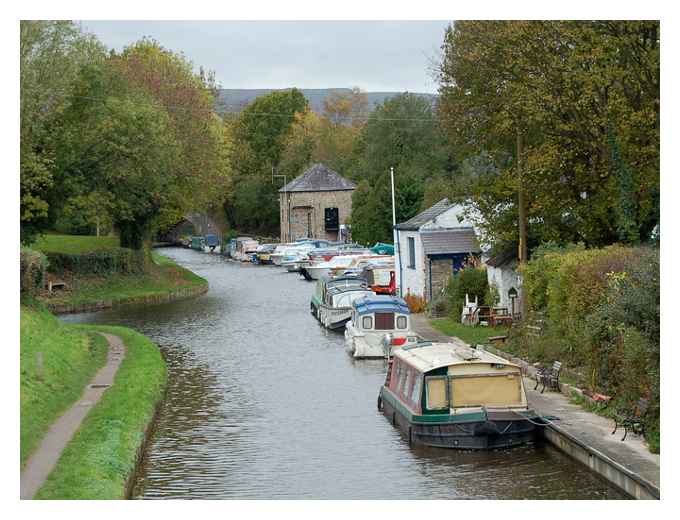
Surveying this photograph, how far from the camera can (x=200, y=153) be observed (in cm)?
6594

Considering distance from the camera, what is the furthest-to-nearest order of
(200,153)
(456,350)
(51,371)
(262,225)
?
(262,225), (200,153), (51,371), (456,350)

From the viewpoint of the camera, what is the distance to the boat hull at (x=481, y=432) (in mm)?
22531

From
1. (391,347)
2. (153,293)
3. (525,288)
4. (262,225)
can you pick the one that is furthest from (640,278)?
(262,225)

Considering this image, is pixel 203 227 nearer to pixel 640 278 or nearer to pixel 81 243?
pixel 81 243

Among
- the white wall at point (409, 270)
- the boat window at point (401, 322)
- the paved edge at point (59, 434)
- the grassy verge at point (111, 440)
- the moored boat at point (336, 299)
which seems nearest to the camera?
the grassy verge at point (111, 440)

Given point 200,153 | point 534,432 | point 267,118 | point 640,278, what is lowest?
point 534,432

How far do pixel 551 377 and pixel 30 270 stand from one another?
1896 cm

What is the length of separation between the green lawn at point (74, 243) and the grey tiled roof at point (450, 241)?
25903 mm

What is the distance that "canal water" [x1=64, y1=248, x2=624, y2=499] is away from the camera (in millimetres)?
20156

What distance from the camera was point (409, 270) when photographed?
4947 cm

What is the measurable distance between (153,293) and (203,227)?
2282 inches

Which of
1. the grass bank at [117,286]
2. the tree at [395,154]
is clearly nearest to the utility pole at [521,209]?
the grass bank at [117,286]

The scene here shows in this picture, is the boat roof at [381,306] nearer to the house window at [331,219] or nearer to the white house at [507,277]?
the white house at [507,277]

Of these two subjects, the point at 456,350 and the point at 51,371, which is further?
the point at 51,371
